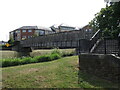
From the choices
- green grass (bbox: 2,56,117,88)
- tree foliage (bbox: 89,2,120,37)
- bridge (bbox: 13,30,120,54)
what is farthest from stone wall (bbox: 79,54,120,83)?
tree foliage (bbox: 89,2,120,37)

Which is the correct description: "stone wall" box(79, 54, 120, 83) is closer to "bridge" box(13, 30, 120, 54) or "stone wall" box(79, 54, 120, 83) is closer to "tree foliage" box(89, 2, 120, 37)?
"bridge" box(13, 30, 120, 54)

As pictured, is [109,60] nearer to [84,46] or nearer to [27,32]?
[84,46]

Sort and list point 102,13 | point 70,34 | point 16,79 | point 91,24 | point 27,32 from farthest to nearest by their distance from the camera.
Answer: point 27,32, point 70,34, point 91,24, point 102,13, point 16,79

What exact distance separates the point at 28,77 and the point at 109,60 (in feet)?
14.0

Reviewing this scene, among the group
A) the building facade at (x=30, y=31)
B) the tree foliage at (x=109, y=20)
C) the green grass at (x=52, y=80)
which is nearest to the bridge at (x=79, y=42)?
the tree foliage at (x=109, y=20)

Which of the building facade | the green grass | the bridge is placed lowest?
the green grass

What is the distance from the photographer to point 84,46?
993 centimetres

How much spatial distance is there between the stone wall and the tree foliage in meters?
2.76

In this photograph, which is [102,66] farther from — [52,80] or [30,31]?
[30,31]

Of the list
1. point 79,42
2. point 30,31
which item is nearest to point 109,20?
point 79,42

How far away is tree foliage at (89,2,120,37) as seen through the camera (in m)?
9.66

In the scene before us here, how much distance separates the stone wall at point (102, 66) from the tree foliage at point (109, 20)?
276cm

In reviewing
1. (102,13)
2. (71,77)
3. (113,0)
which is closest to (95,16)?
(102,13)

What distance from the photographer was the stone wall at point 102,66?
7035 mm
